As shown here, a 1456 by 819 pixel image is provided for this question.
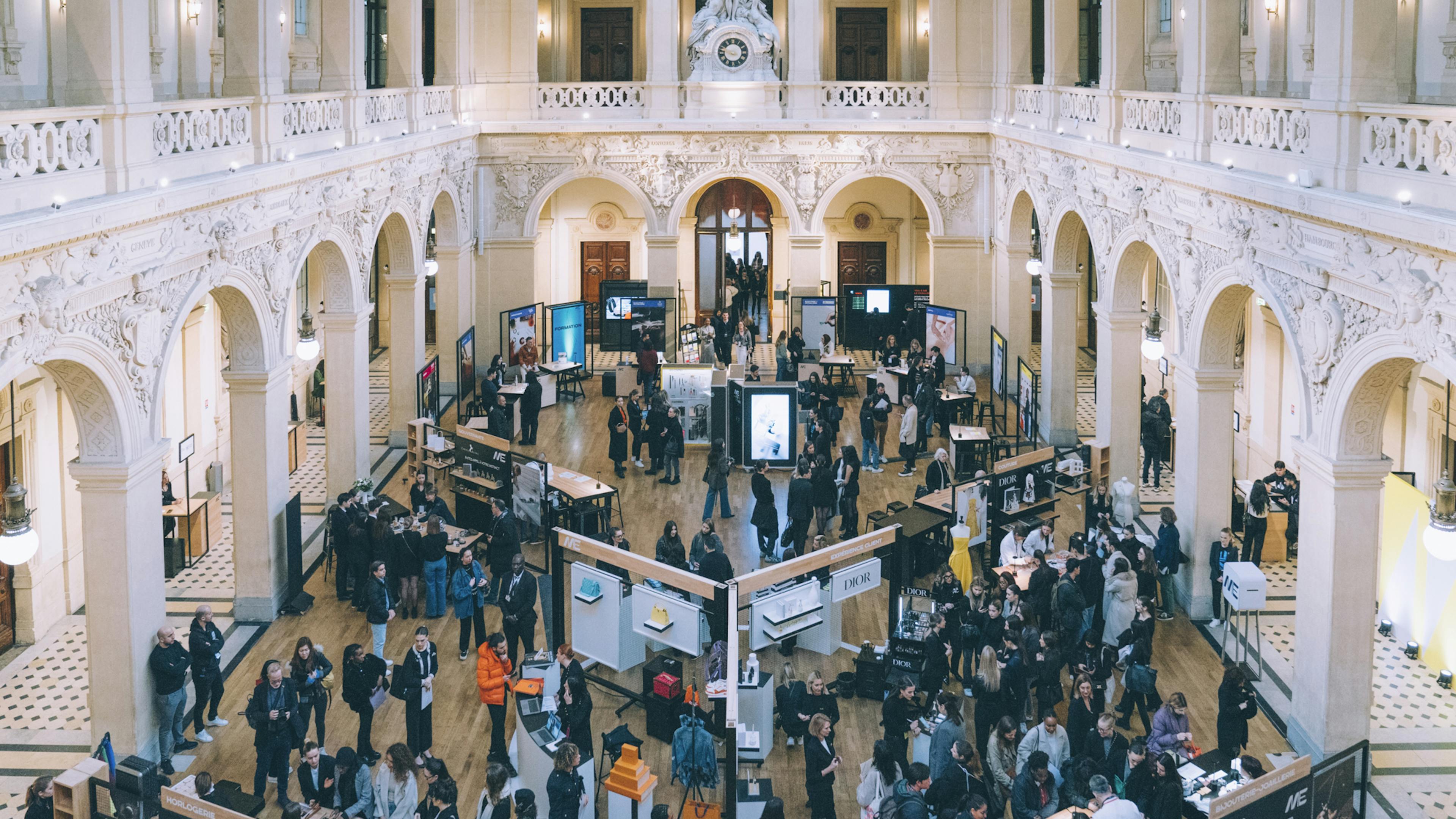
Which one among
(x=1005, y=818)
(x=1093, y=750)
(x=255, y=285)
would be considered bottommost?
(x=1005, y=818)

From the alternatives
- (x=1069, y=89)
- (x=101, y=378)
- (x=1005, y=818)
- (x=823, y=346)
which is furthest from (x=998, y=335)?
(x=101, y=378)

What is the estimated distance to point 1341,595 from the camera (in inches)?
515

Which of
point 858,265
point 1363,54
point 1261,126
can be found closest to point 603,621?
point 1261,126

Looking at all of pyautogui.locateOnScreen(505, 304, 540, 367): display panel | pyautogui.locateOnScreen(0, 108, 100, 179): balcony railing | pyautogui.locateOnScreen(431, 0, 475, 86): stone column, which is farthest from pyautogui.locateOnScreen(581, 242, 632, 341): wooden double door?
pyautogui.locateOnScreen(0, 108, 100, 179): balcony railing

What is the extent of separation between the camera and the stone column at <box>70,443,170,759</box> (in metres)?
12.9

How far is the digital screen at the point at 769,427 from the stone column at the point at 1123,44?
6.73m

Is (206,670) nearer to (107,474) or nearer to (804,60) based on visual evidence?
(107,474)

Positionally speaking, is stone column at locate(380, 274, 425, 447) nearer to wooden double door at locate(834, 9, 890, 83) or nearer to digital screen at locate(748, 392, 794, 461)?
digital screen at locate(748, 392, 794, 461)

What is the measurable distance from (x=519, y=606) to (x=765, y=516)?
15.6ft

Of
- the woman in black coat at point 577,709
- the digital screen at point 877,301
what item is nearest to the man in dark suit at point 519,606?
the woman in black coat at point 577,709

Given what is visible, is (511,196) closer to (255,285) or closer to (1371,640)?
(255,285)

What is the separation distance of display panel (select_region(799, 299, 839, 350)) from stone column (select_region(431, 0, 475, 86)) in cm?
746

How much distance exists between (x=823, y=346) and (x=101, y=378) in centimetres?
1740

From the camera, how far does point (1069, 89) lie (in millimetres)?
21922
